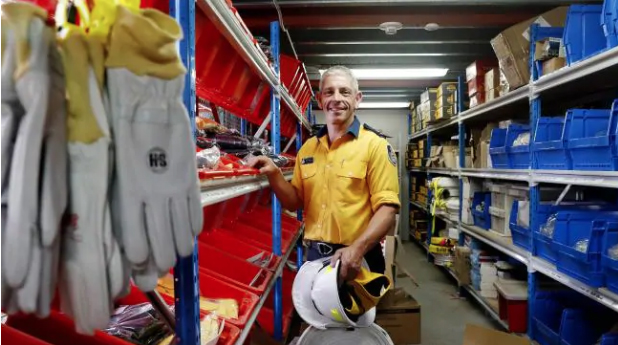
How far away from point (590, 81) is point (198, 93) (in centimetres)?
254

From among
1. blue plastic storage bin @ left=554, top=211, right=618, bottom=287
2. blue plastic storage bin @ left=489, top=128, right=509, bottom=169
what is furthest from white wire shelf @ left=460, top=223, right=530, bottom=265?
blue plastic storage bin @ left=489, top=128, right=509, bottom=169

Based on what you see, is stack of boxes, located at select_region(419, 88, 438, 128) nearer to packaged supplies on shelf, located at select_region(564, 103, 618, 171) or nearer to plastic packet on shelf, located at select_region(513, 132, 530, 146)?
plastic packet on shelf, located at select_region(513, 132, 530, 146)

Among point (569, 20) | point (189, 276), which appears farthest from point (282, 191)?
point (569, 20)

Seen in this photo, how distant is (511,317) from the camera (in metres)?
3.53

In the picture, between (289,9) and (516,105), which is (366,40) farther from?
(516,105)

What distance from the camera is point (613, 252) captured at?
2258 mm

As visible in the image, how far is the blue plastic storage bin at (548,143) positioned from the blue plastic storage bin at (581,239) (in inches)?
13.5

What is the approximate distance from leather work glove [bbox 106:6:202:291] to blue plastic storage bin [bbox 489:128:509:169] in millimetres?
3646

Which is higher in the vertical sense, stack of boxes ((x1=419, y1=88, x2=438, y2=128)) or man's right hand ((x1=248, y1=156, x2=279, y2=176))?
stack of boxes ((x1=419, y1=88, x2=438, y2=128))

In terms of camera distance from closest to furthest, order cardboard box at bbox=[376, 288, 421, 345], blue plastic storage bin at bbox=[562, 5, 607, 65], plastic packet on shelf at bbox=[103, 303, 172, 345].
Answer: plastic packet on shelf at bbox=[103, 303, 172, 345]
blue plastic storage bin at bbox=[562, 5, 607, 65]
cardboard box at bbox=[376, 288, 421, 345]

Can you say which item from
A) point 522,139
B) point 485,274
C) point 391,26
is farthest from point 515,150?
point 391,26

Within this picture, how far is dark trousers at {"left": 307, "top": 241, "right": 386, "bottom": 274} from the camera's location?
230 centimetres

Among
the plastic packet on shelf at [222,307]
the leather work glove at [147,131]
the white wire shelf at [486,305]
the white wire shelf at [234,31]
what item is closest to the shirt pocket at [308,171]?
the white wire shelf at [234,31]

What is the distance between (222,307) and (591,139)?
212 cm
